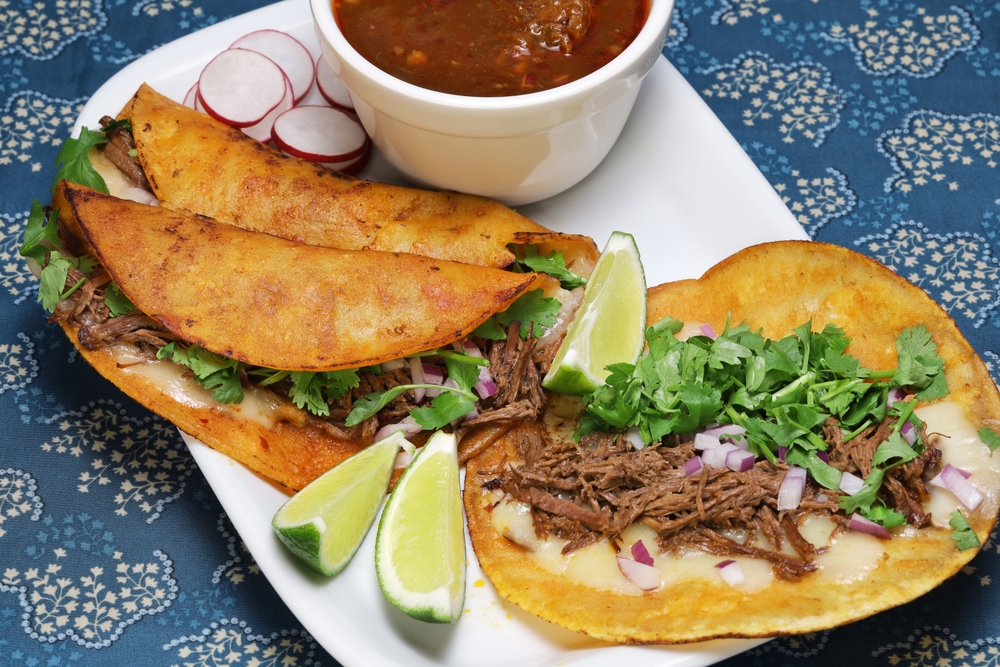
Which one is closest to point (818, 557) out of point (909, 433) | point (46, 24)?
point (909, 433)

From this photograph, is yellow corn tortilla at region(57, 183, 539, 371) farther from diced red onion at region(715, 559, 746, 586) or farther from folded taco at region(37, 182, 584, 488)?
diced red onion at region(715, 559, 746, 586)

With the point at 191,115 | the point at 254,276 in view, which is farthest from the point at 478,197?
the point at 191,115

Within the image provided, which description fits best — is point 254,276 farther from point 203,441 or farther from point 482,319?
point 482,319

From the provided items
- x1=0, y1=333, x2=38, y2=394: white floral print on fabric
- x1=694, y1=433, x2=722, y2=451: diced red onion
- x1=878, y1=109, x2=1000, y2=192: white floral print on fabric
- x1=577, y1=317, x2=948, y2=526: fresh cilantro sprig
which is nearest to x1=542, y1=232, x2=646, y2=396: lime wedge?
x1=577, y1=317, x2=948, y2=526: fresh cilantro sprig

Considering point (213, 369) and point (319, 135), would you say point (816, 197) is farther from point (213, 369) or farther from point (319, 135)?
point (213, 369)

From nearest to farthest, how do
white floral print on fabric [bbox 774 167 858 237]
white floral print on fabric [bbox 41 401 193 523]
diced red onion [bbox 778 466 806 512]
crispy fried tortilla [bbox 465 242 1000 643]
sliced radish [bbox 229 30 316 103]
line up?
crispy fried tortilla [bbox 465 242 1000 643]
diced red onion [bbox 778 466 806 512]
white floral print on fabric [bbox 41 401 193 523]
sliced radish [bbox 229 30 316 103]
white floral print on fabric [bbox 774 167 858 237]

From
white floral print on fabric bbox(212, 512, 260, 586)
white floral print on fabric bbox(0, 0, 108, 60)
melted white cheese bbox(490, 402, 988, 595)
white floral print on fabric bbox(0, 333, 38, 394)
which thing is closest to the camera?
melted white cheese bbox(490, 402, 988, 595)
